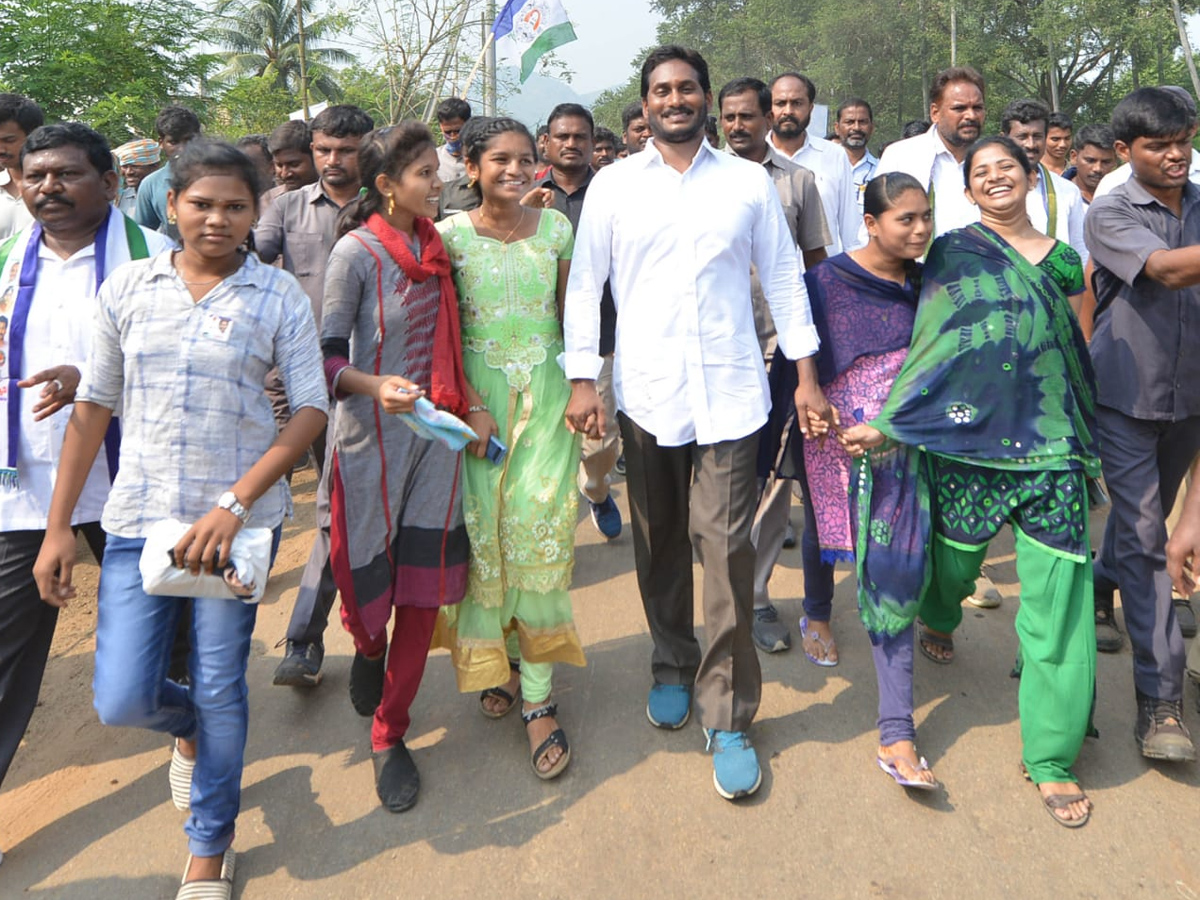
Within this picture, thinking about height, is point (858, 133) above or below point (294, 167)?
below

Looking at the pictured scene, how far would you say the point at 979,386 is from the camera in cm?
267

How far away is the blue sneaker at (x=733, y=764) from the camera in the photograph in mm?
2594

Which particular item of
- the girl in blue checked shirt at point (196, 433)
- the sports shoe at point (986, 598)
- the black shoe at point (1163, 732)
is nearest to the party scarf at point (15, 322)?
the girl in blue checked shirt at point (196, 433)

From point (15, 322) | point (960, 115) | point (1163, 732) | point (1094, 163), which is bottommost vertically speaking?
point (1163, 732)

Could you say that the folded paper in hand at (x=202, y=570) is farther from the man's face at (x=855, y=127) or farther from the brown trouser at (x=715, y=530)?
the man's face at (x=855, y=127)

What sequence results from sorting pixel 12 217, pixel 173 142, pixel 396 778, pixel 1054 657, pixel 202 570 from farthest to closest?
pixel 173 142
pixel 12 217
pixel 396 778
pixel 1054 657
pixel 202 570

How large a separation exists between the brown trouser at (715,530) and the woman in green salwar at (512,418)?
26cm

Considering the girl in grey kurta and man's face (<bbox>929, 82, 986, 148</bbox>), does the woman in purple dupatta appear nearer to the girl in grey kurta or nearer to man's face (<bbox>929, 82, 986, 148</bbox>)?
the girl in grey kurta

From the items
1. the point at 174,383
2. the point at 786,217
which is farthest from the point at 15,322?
the point at 786,217

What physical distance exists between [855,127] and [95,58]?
50.5 ft

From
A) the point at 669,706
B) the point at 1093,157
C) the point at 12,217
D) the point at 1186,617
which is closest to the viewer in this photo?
the point at 669,706

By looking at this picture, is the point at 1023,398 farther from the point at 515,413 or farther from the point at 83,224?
the point at 83,224

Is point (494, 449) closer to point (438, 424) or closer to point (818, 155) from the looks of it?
point (438, 424)

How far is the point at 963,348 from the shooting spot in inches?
105
